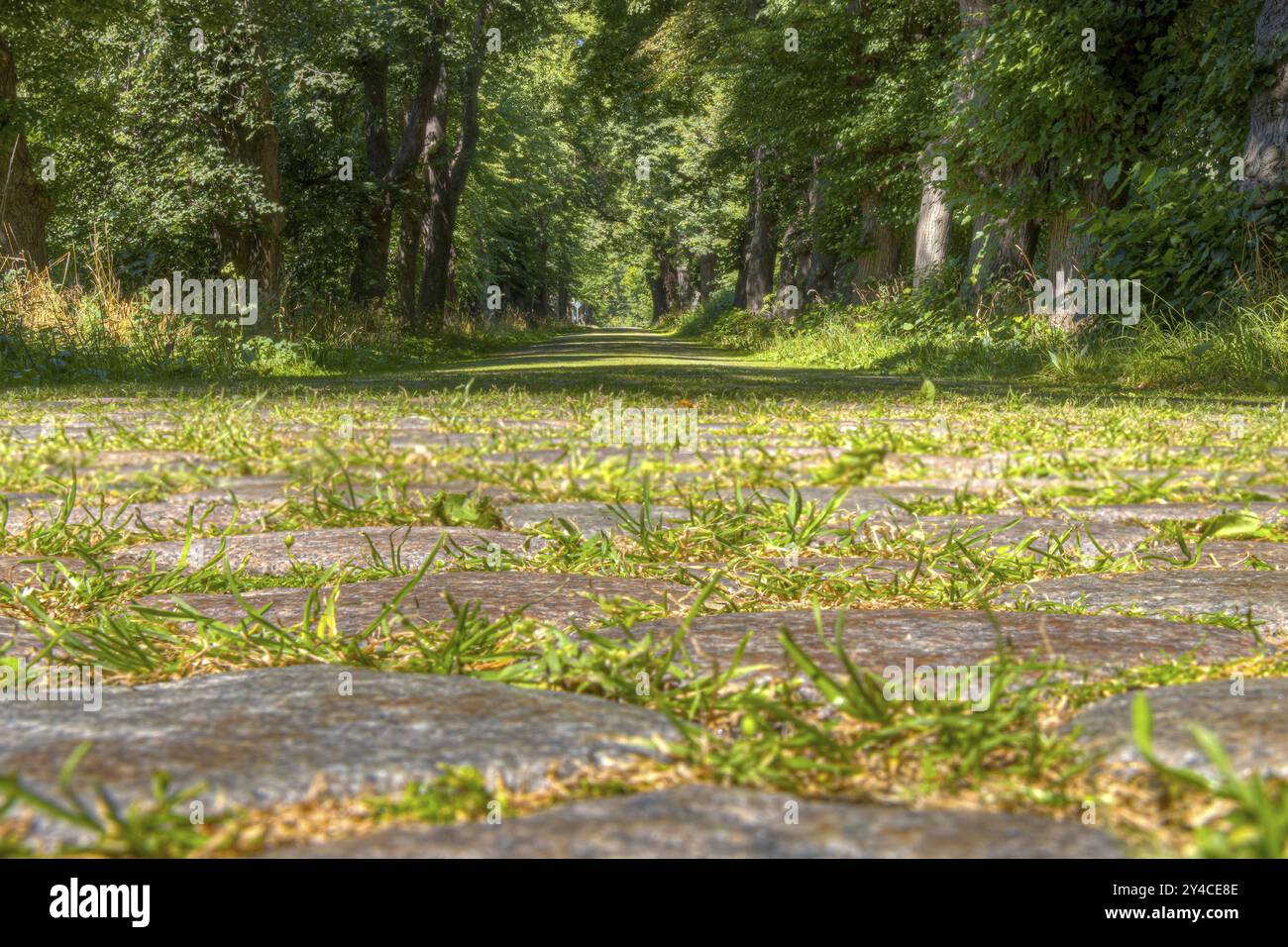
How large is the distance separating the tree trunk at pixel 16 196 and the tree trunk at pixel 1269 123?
508 inches

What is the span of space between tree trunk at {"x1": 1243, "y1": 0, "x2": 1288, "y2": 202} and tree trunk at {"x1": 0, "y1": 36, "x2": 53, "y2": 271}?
42.3ft

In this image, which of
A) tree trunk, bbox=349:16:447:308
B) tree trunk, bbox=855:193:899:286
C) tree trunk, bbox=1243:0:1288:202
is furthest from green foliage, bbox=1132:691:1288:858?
tree trunk, bbox=349:16:447:308

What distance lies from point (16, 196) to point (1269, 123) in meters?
13.7

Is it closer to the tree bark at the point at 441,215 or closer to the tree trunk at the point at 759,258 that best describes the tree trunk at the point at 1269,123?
the tree bark at the point at 441,215

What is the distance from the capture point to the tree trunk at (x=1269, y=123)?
10273 mm

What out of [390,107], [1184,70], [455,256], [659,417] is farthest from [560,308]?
[659,417]

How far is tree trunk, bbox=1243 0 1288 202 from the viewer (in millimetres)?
10273

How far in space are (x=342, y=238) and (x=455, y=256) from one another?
58.8 feet

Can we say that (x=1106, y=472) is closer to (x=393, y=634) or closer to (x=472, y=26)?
(x=393, y=634)

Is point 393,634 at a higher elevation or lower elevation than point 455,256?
lower

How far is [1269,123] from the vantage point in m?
10.5

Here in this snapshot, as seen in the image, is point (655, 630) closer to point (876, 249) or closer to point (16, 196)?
point (16, 196)

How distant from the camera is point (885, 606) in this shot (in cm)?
233

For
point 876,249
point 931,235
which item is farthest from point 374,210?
point 931,235
